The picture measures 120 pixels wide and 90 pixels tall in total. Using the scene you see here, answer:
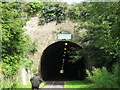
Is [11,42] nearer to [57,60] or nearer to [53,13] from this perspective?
[53,13]

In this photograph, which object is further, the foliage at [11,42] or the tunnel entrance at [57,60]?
the tunnel entrance at [57,60]

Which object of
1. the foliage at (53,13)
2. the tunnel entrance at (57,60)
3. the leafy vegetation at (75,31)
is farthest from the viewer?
the tunnel entrance at (57,60)

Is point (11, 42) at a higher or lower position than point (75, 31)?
lower

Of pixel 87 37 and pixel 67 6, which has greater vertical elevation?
pixel 67 6

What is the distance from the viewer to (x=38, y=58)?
78.0 ft

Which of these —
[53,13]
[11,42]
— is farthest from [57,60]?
[11,42]

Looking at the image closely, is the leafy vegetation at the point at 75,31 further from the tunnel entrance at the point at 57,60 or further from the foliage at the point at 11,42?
the tunnel entrance at the point at 57,60

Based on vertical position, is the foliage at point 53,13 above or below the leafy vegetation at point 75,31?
above

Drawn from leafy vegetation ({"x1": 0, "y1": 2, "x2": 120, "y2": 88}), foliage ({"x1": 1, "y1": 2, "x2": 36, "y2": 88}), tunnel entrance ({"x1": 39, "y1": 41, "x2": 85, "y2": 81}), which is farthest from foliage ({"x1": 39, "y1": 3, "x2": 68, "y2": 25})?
foliage ({"x1": 1, "y1": 2, "x2": 36, "y2": 88})

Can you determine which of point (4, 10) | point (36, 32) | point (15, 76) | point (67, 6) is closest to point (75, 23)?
point (67, 6)

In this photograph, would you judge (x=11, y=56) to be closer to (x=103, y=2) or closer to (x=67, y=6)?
(x=103, y=2)

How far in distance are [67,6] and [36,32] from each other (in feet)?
12.7

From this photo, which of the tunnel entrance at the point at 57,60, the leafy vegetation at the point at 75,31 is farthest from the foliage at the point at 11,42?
the tunnel entrance at the point at 57,60

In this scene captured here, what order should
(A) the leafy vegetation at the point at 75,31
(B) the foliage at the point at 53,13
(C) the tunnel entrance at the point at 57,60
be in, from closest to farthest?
(A) the leafy vegetation at the point at 75,31 < (B) the foliage at the point at 53,13 < (C) the tunnel entrance at the point at 57,60
